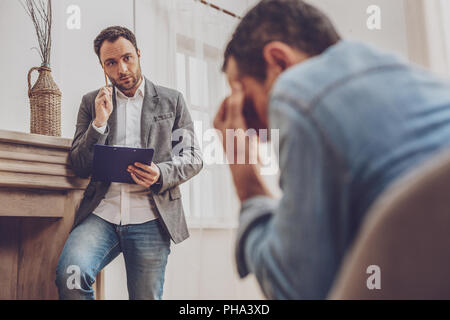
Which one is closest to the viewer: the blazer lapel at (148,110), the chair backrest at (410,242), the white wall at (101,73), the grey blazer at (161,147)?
the chair backrest at (410,242)

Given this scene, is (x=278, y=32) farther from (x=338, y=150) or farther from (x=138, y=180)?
(x=138, y=180)

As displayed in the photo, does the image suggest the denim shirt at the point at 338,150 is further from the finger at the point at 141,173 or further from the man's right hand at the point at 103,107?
the man's right hand at the point at 103,107

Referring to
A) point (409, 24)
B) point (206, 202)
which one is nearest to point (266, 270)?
point (206, 202)

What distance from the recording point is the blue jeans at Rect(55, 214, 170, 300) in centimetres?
157

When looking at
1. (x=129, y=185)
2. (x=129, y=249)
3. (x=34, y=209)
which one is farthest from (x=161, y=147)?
(x=34, y=209)

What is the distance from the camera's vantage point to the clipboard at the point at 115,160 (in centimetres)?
155

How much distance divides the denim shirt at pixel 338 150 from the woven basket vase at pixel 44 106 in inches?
57.6

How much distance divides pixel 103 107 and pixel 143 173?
0.32m

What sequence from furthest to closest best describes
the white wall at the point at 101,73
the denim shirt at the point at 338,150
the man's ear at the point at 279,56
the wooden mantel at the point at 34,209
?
the white wall at the point at 101,73 → the wooden mantel at the point at 34,209 → the man's ear at the point at 279,56 → the denim shirt at the point at 338,150

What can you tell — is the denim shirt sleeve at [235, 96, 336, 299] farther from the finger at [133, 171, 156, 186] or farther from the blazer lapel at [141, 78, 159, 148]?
the blazer lapel at [141, 78, 159, 148]

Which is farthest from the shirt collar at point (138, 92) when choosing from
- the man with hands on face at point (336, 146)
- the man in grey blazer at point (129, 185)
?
the man with hands on face at point (336, 146)

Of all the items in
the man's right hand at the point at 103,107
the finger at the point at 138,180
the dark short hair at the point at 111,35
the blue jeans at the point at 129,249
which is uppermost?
the dark short hair at the point at 111,35

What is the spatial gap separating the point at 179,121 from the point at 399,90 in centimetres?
147
